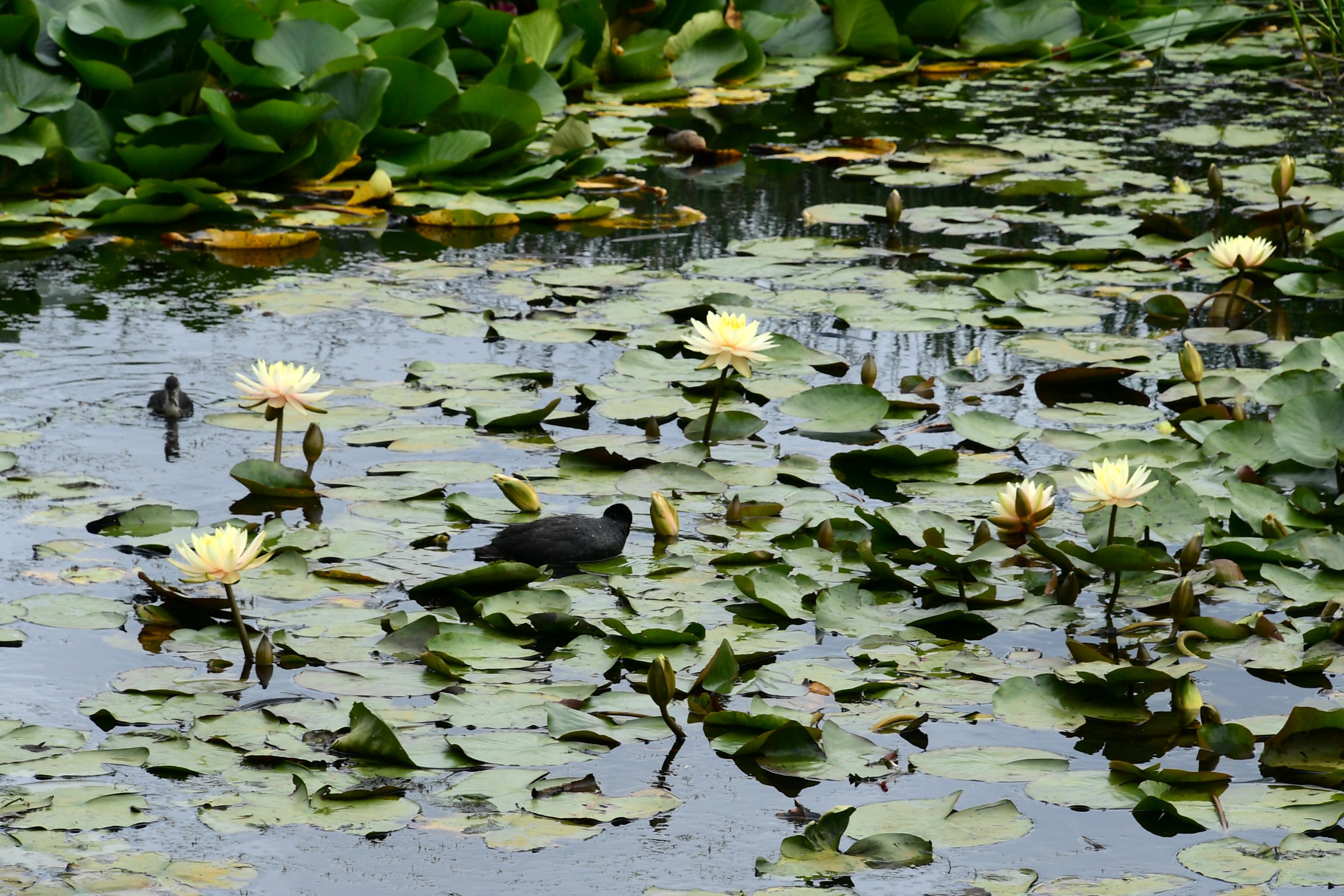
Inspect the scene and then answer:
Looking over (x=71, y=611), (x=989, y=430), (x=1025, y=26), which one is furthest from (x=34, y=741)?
(x=1025, y=26)

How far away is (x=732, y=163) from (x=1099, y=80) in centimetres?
333

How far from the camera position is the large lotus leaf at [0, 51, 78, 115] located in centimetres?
573

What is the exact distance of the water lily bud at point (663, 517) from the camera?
3162mm

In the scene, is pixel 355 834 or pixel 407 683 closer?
pixel 355 834

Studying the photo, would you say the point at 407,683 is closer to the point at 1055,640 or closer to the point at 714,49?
the point at 1055,640

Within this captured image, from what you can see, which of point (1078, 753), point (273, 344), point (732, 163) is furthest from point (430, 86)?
point (1078, 753)

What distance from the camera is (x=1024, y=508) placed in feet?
9.46

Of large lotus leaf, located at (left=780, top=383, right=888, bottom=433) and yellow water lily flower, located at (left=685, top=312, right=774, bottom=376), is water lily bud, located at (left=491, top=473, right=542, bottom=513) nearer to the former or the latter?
yellow water lily flower, located at (left=685, top=312, right=774, bottom=376)

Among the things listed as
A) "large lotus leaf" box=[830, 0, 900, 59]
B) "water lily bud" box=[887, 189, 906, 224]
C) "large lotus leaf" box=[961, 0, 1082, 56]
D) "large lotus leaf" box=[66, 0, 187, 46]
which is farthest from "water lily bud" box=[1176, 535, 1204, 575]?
"large lotus leaf" box=[961, 0, 1082, 56]

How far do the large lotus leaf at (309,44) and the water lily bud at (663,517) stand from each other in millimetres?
3677

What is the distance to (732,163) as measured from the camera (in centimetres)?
712

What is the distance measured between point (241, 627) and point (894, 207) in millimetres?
3750

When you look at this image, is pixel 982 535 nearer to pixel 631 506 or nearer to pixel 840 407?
pixel 631 506

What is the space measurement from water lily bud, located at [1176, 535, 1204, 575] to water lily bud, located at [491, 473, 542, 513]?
4.38ft
